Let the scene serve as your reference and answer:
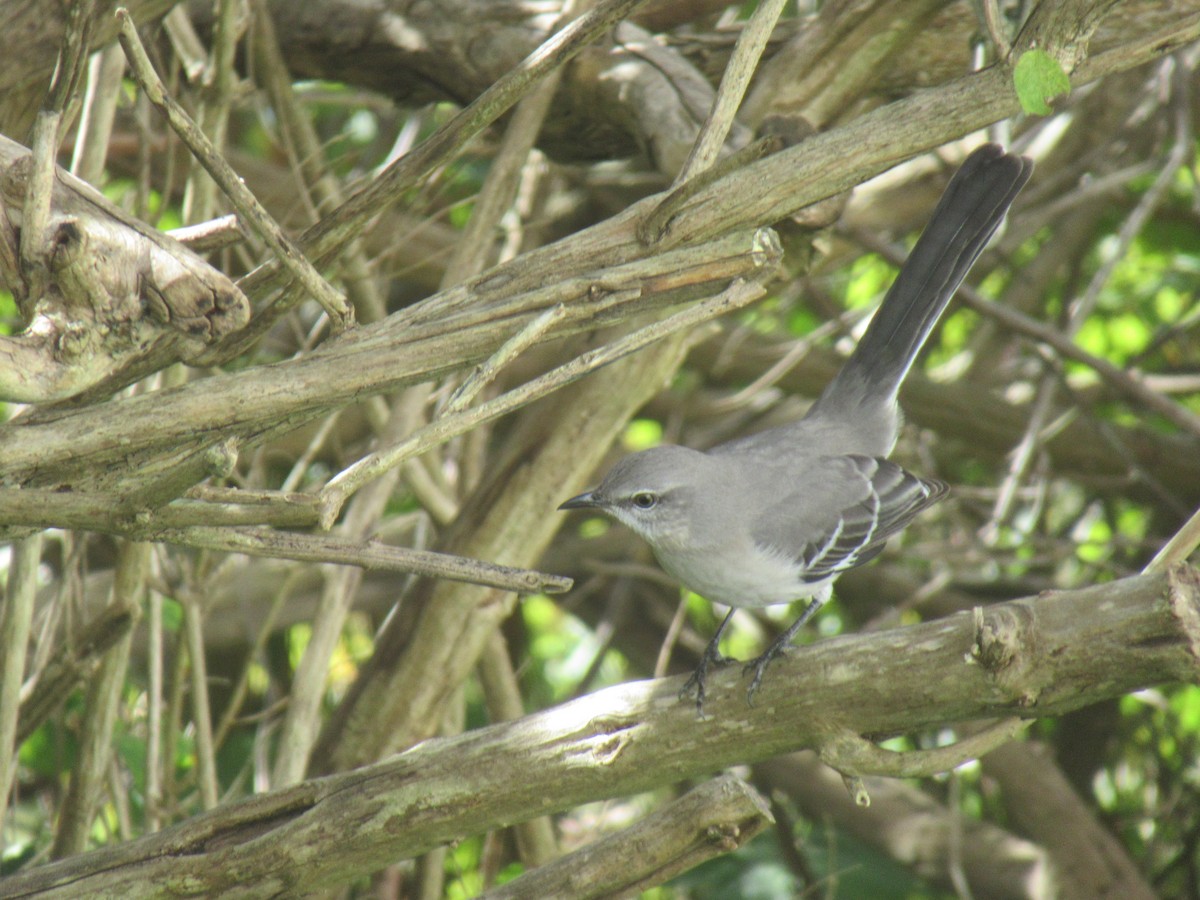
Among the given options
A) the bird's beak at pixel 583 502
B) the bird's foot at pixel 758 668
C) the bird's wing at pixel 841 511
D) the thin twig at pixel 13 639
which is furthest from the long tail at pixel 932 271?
the thin twig at pixel 13 639

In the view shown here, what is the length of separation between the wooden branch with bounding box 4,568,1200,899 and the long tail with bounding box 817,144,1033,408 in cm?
162

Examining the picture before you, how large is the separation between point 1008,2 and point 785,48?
2.34ft

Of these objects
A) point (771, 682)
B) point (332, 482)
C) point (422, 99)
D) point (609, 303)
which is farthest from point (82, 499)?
point (422, 99)

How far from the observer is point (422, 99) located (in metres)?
3.97

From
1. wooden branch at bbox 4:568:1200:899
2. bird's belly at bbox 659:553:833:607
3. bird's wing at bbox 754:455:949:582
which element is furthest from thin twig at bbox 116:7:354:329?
bird's wing at bbox 754:455:949:582

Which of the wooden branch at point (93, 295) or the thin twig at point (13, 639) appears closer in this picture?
the wooden branch at point (93, 295)

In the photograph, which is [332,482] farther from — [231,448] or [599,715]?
[599,715]

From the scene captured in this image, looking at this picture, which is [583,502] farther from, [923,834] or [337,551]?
[923,834]

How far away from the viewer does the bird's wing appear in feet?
11.9

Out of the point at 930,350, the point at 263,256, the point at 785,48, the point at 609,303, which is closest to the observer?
the point at 609,303

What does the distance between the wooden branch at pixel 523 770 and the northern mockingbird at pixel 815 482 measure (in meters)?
0.64

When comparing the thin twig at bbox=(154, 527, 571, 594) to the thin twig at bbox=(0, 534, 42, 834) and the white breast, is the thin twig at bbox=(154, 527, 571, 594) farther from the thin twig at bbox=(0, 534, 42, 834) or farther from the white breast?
the white breast

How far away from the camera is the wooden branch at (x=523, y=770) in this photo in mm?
2371

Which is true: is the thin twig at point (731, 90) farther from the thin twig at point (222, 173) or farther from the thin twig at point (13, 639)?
the thin twig at point (13, 639)
